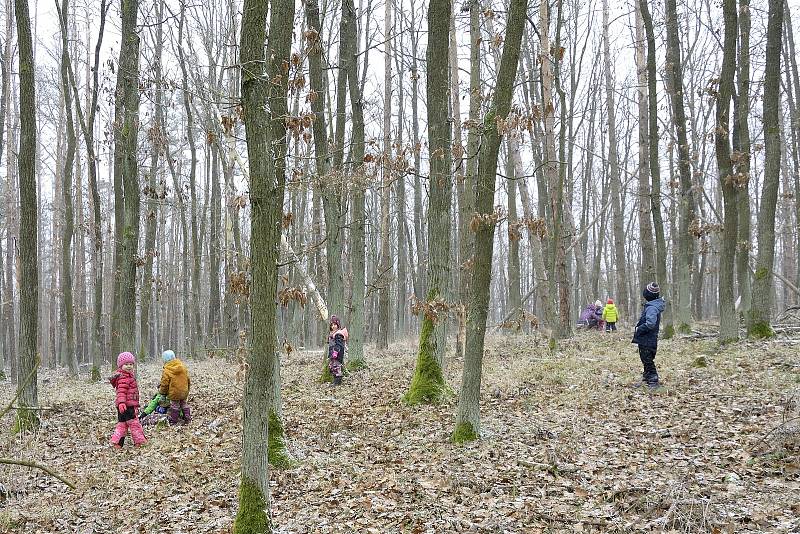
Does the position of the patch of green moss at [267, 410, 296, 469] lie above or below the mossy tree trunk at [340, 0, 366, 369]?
below

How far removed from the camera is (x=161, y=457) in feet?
27.6

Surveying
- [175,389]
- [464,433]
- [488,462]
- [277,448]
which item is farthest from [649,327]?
[175,389]

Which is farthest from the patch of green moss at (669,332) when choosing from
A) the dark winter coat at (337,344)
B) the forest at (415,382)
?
the dark winter coat at (337,344)

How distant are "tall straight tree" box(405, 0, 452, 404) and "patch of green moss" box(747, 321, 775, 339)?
24.9ft

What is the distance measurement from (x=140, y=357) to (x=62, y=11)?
1446cm

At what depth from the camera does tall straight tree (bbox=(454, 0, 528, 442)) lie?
7.18 m

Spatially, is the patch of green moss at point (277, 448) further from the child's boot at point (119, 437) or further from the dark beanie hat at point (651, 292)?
the dark beanie hat at point (651, 292)

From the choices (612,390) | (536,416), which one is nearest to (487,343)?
(612,390)

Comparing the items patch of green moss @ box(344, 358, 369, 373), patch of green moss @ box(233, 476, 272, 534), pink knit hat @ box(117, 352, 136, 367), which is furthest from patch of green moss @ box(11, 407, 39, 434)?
patch of green moss @ box(233, 476, 272, 534)

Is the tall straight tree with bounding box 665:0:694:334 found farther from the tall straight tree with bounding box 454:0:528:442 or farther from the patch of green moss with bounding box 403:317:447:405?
the tall straight tree with bounding box 454:0:528:442

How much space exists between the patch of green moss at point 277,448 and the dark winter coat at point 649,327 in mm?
6224

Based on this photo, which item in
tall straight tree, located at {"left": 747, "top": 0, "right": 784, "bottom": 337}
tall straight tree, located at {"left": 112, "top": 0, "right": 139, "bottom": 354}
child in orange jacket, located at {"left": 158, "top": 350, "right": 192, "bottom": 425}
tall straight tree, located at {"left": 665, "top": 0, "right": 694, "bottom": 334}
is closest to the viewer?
child in orange jacket, located at {"left": 158, "top": 350, "right": 192, "bottom": 425}

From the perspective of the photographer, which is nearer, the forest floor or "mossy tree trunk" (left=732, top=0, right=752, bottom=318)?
the forest floor

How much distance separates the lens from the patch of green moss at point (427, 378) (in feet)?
31.6
